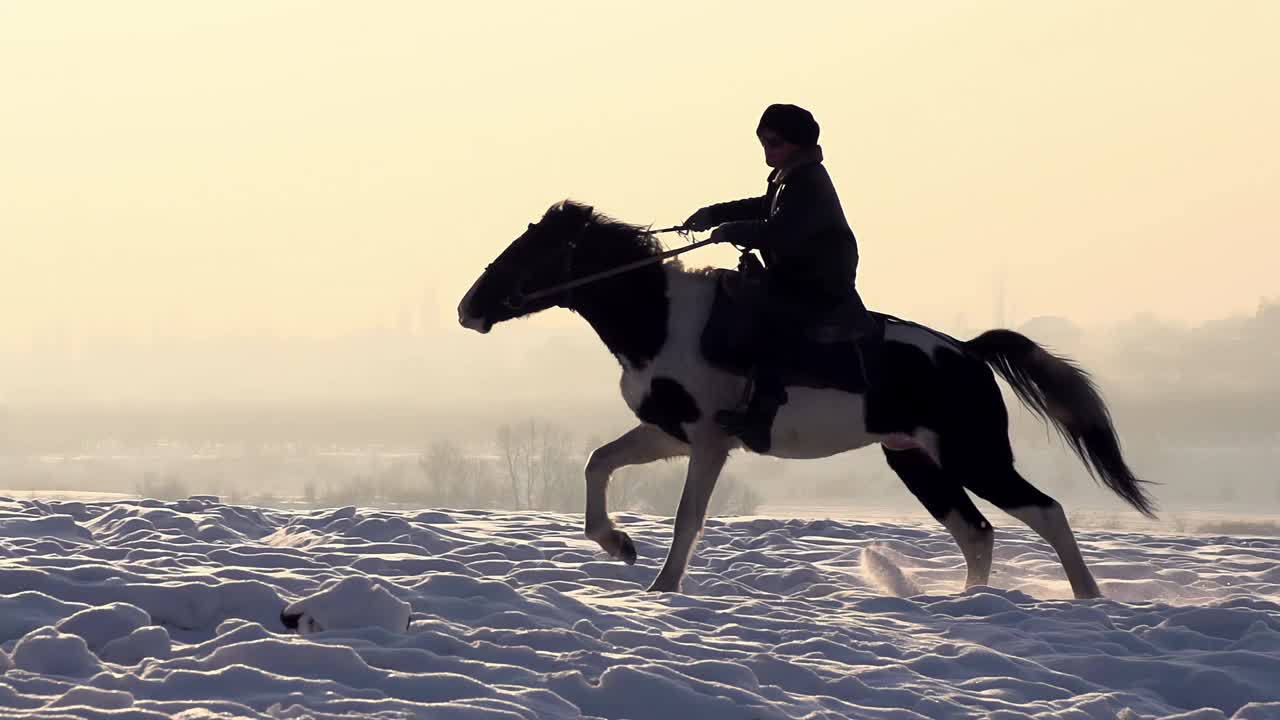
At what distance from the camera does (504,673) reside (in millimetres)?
4398

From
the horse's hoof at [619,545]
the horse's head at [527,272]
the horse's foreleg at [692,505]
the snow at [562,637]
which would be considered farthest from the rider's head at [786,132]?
the snow at [562,637]

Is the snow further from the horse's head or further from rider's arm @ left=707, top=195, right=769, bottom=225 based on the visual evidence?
rider's arm @ left=707, top=195, right=769, bottom=225

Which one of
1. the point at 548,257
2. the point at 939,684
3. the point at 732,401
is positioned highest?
the point at 548,257

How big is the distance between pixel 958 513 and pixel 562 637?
3.14m

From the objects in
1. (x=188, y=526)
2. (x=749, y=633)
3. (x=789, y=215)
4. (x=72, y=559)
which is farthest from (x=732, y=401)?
(x=188, y=526)

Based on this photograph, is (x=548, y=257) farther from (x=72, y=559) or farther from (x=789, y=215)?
(x=72, y=559)

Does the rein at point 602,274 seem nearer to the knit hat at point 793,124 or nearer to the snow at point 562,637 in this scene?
the knit hat at point 793,124

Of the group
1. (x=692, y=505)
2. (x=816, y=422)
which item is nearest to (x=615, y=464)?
(x=692, y=505)

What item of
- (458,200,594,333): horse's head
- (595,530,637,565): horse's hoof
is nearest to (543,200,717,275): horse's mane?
(458,200,594,333): horse's head

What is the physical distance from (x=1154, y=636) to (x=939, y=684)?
57.2 inches

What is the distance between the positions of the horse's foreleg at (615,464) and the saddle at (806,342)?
22.2 inches

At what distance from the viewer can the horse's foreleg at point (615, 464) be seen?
22.4ft

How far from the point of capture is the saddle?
6527 mm

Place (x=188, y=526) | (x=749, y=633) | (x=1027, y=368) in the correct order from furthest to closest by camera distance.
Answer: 1. (x=188, y=526)
2. (x=1027, y=368)
3. (x=749, y=633)
